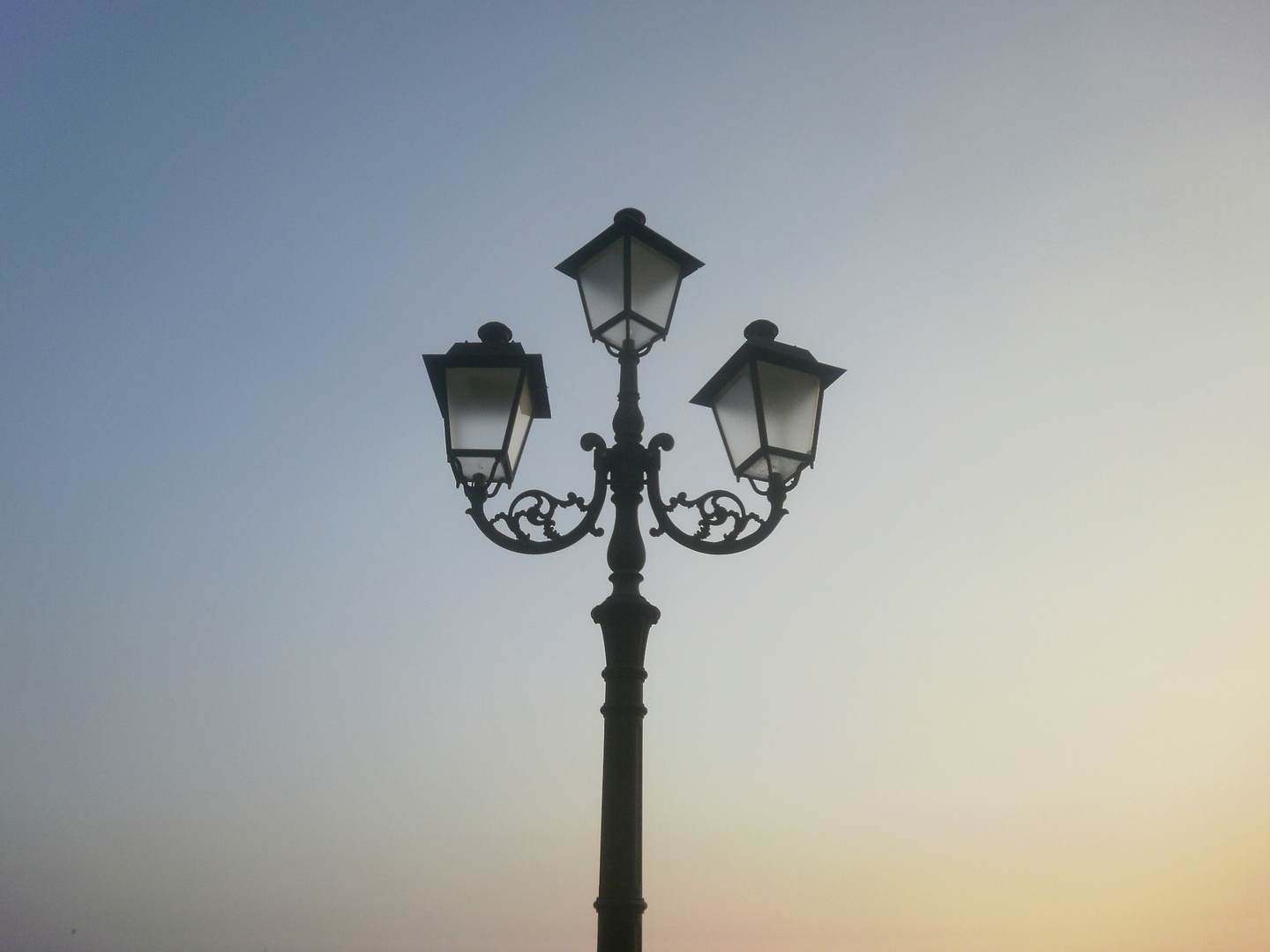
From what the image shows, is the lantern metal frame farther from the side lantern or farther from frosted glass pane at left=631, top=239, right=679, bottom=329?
the side lantern

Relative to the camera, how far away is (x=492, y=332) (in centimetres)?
504

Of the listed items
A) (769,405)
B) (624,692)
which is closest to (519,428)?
(769,405)

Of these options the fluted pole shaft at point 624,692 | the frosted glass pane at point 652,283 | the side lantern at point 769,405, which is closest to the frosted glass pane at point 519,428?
the fluted pole shaft at point 624,692

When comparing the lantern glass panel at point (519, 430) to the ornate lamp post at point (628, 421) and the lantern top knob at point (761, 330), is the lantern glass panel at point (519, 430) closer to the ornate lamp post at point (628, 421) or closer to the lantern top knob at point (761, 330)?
the ornate lamp post at point (628, 421)

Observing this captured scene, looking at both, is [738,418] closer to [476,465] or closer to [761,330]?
[761,330]

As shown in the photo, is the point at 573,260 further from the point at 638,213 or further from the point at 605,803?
the point at 605,803

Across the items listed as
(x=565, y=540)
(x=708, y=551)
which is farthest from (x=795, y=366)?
(x=565, y=540)

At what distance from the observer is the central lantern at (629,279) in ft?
16.5

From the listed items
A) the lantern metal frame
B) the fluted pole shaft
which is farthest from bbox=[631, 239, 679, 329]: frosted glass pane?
the lantern metal frame

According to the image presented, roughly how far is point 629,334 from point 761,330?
28.8 inches

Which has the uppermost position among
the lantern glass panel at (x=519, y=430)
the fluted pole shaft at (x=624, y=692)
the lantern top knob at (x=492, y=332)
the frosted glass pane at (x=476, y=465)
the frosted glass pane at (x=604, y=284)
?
the frosted glass pane at (x=604, y=284)

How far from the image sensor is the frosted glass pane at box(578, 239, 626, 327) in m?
5.07

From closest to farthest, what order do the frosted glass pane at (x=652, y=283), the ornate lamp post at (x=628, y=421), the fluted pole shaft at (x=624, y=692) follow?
1. the fluted pole shaft at (x=624, y=692)
2. the ornate lamp post at (x=628, y=421)
3. the frosted glass pane at (x=652, y=283)

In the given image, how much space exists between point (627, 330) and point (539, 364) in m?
0.51
